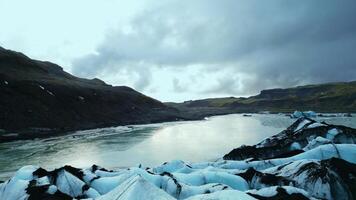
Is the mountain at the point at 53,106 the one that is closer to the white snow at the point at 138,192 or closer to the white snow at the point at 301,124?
the white snow at the point at 301,124

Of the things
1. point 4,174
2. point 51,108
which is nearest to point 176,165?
point 4,174

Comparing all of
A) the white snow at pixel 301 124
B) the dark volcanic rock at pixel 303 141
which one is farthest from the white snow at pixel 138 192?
the white snow at pixel 301 124

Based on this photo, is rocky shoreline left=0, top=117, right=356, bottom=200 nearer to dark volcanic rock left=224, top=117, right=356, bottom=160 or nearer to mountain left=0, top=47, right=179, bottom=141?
dark volcanic rock left=224, top=117, right=356, bottom=160

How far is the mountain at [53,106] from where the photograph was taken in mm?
88562

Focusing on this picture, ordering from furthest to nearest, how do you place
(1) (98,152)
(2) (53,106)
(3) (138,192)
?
(2) (53,106)
(1) (98,152)
(3) (138,192)

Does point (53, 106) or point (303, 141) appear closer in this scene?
point (303, 141)

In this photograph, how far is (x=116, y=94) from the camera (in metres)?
144

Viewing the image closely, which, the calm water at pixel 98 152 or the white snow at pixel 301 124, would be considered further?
the calm water at pixel 98 152

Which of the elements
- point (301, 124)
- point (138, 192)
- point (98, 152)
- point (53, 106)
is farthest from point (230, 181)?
point (53, 106)

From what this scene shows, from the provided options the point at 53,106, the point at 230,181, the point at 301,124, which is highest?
the point at 53,106

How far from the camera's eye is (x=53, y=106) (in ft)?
343

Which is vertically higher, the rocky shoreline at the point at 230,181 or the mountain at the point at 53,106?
the mountain at the point at 53,106

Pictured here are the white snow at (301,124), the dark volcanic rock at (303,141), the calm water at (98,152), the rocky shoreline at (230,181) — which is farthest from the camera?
the calm water at (98,152)

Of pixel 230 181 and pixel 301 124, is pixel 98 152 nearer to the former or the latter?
pixel 301 124
